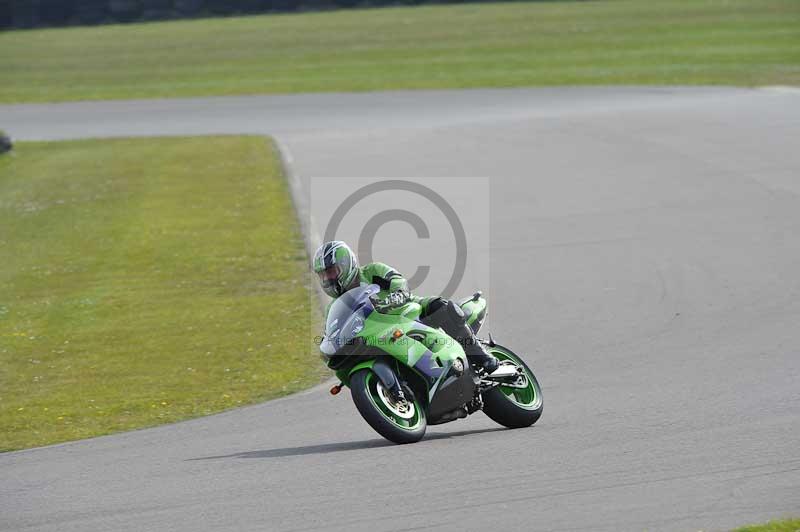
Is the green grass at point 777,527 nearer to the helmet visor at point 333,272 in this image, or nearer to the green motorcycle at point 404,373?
Result: the green motorcycle at point 404,373

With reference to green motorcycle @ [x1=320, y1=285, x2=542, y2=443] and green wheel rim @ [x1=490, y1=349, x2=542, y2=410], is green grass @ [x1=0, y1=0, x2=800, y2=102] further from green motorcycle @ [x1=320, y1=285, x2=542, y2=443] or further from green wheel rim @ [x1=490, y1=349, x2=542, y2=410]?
green motorcycle @ [x1=320, y1=285, x2=542, y2=443]

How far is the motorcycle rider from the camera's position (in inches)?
352

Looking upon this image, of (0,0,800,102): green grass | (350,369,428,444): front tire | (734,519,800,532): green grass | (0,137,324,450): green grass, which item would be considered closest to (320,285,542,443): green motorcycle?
(350,369,428,444): front tire

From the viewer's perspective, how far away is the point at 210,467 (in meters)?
8.63

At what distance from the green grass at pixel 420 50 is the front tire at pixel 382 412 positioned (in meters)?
29.0

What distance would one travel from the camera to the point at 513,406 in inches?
370

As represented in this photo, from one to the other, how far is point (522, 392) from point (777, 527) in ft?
11.4

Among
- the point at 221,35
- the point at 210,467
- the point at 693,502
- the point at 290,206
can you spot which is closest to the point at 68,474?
the point at 210,467

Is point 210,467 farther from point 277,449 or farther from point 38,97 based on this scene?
point 38,97

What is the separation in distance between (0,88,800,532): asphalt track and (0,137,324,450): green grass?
124 cm

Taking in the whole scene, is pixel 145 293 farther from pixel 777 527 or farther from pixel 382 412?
pixel 777 527

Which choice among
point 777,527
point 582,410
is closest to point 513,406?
point 582,410

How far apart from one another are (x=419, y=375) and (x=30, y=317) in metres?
8.54

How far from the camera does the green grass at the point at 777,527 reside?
20.6 feet
